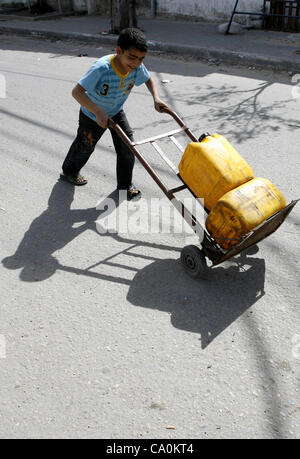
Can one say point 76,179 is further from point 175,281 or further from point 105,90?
point 175,281

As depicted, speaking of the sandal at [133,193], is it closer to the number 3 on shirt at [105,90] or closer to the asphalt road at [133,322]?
the asphalt road at [133,322]

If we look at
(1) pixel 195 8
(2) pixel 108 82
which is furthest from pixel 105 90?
(1) pixel 195 8

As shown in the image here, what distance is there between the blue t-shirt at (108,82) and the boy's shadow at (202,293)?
4.47 ft

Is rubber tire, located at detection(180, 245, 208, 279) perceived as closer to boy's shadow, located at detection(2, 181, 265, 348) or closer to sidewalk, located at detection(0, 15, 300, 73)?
boy's shadow, located at detection(2, 181, 265, 348)

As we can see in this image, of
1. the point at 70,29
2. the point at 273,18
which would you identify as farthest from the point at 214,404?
the point at 70,29

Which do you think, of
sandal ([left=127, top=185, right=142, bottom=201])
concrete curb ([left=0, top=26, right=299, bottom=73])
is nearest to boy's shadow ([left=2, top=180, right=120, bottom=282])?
sandal ([left=127, top=185, right=142, bottom=201])

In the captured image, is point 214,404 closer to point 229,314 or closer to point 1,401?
point 229,314

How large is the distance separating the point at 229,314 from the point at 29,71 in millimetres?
7515

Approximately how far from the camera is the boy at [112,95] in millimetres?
3316

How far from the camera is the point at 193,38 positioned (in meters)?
10.8

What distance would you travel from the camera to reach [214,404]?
245 centimetres

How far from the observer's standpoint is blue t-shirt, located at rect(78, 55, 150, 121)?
3.50 m

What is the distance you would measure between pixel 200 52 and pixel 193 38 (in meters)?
1.24

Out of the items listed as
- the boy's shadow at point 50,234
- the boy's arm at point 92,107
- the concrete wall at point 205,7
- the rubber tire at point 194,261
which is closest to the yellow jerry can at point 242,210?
the rubber tire at point 194,261
